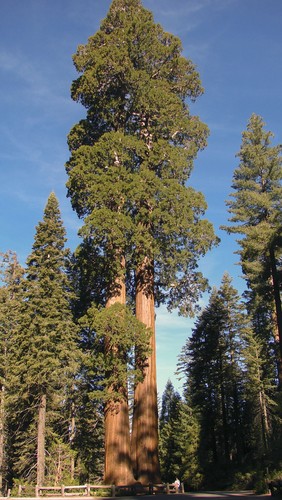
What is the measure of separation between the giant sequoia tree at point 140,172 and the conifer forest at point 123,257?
0.06 meters

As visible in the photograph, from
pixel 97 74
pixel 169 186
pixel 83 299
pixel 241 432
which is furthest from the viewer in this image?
pixel 241 432

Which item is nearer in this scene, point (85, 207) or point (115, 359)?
point (115, 359)

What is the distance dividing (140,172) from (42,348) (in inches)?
456

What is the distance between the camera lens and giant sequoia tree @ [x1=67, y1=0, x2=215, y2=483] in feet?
50.5

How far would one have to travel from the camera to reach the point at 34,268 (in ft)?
82.2

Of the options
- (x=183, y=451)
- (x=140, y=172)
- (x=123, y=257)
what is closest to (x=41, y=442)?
(x=123, y=257)

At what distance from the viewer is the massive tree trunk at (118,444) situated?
14.0 metres

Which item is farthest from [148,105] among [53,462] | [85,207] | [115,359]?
[53,462]

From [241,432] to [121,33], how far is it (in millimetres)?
31691

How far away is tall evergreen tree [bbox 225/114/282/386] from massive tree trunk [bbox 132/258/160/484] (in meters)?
9.46

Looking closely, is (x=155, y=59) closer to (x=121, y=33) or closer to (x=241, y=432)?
(x=121, y=33)

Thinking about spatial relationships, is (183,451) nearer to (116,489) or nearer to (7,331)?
(7,331)

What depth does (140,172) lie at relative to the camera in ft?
53.8

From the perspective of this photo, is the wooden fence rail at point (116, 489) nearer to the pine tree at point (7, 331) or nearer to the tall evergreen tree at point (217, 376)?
the pine tree at point (7, 331)
